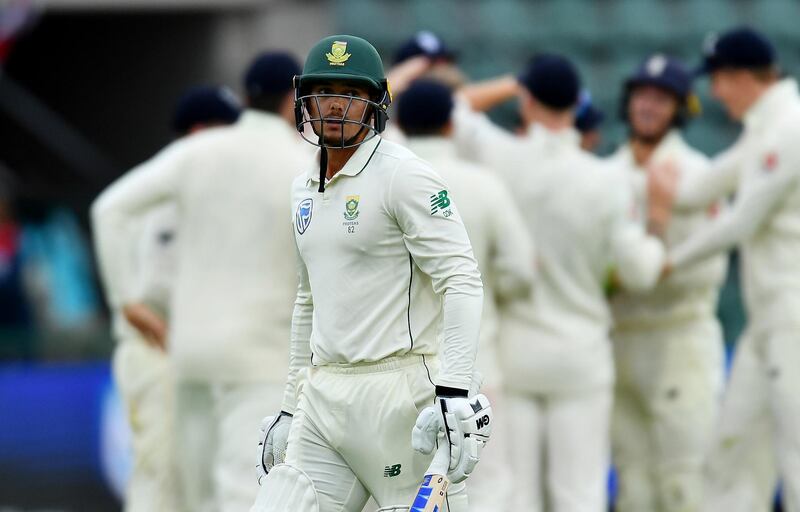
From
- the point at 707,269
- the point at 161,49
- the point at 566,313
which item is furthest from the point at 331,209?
the point at 161,49

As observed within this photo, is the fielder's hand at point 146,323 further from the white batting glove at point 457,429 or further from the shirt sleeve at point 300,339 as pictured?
the white batting glove at point 457,429

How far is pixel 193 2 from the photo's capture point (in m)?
12.0

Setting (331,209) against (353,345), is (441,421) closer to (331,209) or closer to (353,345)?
(353,345)

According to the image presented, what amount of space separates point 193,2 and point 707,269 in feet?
19.2

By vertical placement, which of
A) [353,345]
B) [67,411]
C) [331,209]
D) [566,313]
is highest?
[331,209]

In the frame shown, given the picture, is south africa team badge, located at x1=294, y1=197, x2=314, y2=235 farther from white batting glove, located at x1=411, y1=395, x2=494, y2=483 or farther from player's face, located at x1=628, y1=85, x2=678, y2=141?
player's face, located at x1=628, y1=85, x2=678, y2=141

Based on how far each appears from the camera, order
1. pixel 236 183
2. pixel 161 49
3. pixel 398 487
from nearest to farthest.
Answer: pixel 398 487 < pixel 236 183 < pixel 161 49

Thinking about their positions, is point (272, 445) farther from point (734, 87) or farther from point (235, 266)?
point (734, 87)

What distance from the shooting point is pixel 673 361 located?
288 inches

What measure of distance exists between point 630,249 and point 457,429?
2.93m

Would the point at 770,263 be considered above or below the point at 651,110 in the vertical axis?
below

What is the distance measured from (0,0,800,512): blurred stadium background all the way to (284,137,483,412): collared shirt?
4.55 metres

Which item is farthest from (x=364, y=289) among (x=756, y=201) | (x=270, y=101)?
(x=756, y=201)

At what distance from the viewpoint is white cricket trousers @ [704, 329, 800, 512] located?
621 cm
